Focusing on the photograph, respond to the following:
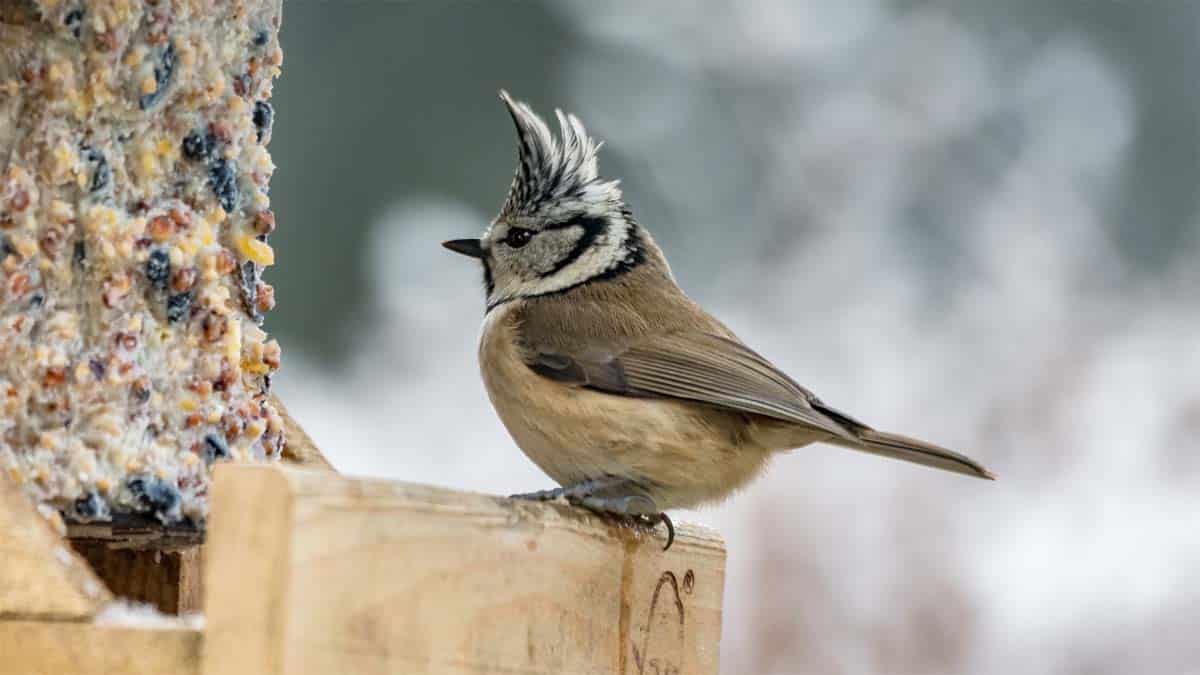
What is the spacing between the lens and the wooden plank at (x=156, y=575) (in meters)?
2.63

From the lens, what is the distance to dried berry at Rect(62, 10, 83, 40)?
230 centimetres

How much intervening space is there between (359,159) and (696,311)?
148cm

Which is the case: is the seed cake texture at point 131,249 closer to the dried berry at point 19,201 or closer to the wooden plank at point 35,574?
the dried berry at point 19,201

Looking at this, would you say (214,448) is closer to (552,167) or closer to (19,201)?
(19,201)

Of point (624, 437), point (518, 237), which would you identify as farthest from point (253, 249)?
point (518, 237)

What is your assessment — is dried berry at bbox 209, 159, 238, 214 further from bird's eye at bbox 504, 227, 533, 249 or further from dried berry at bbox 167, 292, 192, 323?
bird's eye at bbox 504, 227, 533, 249

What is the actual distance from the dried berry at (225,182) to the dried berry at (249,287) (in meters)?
0.09

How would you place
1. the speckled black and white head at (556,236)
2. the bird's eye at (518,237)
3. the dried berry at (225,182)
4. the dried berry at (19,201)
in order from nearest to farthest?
1. the dried berry at (19,201)
2. the dried berry at (225,182)
3. the speckled black and white head at (556,236)
4. the bird's eye at (518,237)

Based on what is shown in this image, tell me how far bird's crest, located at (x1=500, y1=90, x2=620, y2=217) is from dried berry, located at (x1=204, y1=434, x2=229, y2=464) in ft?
3.19

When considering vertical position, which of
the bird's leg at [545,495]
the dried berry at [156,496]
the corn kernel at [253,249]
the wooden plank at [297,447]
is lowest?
the dried berry at [156,496]

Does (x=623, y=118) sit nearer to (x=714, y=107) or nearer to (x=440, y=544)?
(x=714, y=107)

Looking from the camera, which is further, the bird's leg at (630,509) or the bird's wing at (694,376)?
the bird's wing at (694,376)

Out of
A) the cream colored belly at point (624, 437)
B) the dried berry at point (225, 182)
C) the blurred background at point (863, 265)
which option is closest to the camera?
the dried berry at point (225, 182)

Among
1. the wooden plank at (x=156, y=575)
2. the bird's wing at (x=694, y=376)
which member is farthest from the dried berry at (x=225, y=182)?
the bird's wing at (x=694, y=376)
